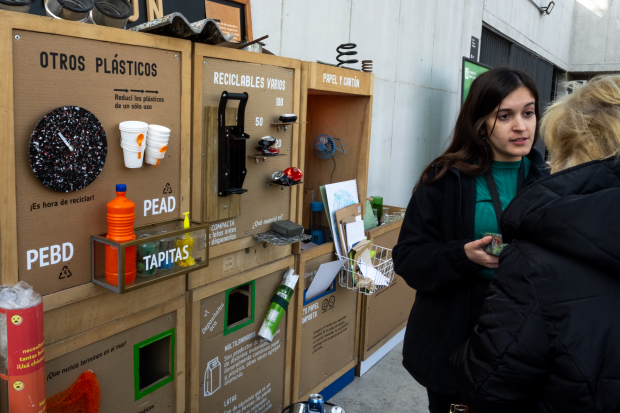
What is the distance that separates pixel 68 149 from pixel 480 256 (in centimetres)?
129

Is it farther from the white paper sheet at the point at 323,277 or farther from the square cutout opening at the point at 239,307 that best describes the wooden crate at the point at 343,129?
the square cutout opening at the point at 239,307

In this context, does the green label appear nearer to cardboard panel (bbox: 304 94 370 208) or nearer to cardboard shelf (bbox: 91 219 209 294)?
cardboard panel (bbox: 304 94 370 208)

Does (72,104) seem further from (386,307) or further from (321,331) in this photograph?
(386,307)

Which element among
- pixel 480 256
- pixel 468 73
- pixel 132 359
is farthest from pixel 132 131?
pixel 468 73

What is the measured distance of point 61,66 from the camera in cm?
130

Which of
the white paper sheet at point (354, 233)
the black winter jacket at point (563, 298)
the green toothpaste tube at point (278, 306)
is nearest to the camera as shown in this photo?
the black winter jacket at point (563, 298)

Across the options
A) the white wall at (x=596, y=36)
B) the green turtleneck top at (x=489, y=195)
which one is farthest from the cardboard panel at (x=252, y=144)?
the white wall at (x=596, y=36)

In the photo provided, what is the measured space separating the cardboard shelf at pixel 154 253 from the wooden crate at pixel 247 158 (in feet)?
0.52

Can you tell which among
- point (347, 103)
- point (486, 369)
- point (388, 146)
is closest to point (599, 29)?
point (388, 146)

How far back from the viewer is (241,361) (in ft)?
7.02

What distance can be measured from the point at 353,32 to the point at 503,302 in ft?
10.5

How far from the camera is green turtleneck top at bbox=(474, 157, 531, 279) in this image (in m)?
1.69

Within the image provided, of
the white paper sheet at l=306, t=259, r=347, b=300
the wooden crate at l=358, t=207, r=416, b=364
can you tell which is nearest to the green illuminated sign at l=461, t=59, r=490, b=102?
the wooden crate at l=358, t=207, r=416, b=364

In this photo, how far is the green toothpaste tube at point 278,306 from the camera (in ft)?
7.18
